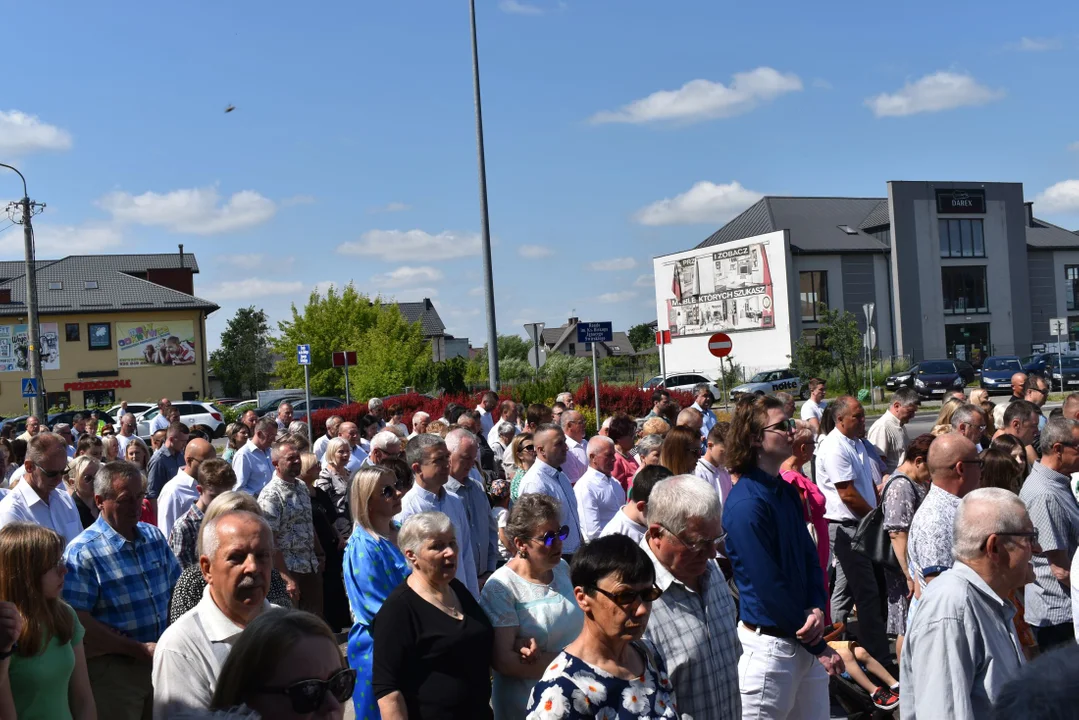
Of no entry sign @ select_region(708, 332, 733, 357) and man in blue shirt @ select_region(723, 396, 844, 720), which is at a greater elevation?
no entry sign @ select_region(708, 332, 733, 357)

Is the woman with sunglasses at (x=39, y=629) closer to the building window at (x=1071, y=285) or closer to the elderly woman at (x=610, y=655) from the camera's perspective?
the elderly woman at (x=610, y=655)

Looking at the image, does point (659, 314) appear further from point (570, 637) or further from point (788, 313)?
point (570, 637)

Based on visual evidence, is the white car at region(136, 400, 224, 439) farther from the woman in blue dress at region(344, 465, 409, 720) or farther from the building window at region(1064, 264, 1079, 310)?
the building window at region(1064, 264, 1079, 310)

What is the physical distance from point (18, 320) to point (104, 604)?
6379 cm

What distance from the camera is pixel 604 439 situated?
7965mm

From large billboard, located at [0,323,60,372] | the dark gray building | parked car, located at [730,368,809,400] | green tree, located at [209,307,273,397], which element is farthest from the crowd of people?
green tree, located at [209,307,273,397]

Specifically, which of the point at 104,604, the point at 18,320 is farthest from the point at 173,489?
the point at 18,320

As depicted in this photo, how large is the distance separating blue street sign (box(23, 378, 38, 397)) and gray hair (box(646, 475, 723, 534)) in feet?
88.7

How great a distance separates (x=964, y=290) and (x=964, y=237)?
3.33 metres

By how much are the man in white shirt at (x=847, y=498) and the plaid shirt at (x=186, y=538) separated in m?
4.65

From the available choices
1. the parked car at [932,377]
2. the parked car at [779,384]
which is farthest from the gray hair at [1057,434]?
the parked car at [779,384]

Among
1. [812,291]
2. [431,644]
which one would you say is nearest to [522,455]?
[431,644]

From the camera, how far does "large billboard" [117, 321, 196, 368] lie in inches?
2452

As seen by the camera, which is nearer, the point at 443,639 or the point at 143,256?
the point at 443,639
